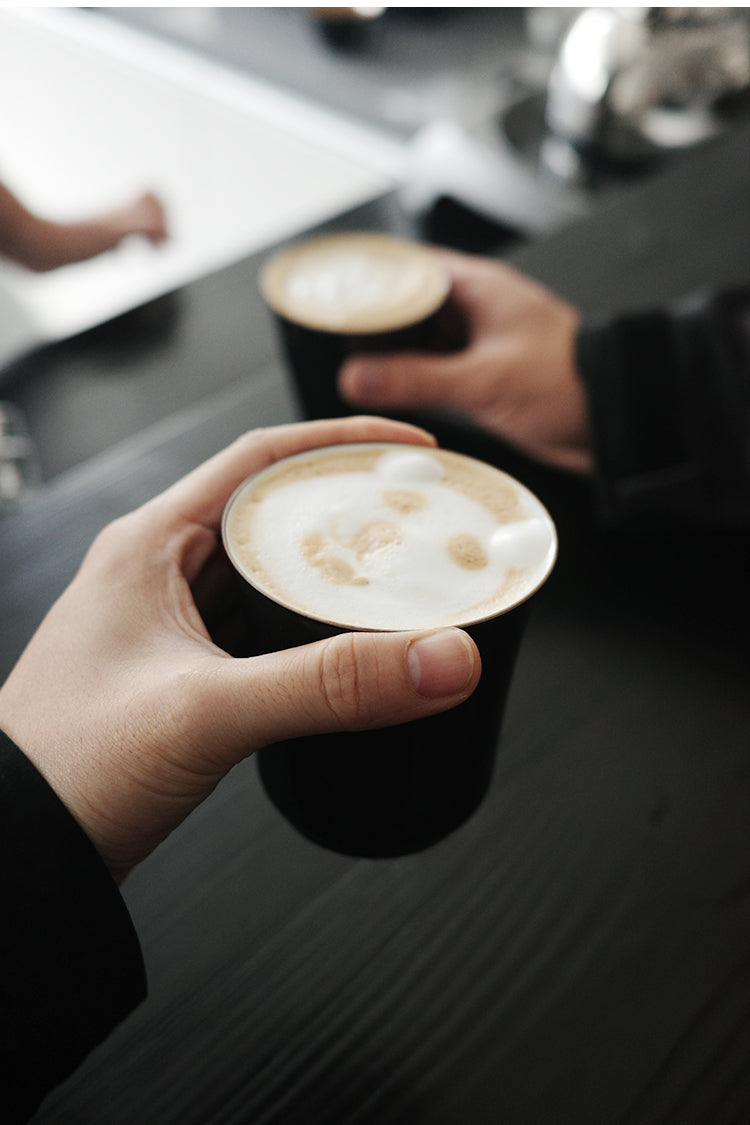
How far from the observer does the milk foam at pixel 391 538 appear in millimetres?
362

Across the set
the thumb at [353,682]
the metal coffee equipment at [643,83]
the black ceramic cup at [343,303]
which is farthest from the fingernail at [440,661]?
the metal coffee equipment at [643,83]

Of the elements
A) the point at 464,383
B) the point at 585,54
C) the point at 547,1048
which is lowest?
the point at 547,1048

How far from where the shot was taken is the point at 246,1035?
1.26 ft

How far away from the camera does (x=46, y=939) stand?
36 cm

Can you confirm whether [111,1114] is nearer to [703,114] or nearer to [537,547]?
[537,547]

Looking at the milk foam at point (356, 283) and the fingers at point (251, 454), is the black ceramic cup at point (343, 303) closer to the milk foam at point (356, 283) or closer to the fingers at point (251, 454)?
the milk foam at point (356, 283)

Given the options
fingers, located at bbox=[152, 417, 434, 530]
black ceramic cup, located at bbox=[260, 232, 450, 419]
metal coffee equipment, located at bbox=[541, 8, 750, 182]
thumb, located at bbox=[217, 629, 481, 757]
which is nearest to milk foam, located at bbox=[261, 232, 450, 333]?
black ceramic cup, located at bbox=[260, 232, 450, 419]

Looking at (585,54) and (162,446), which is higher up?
(585,54)

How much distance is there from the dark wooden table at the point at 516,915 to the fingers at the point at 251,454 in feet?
0.44

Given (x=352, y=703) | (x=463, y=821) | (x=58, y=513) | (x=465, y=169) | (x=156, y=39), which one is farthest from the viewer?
(x=156, y=39)

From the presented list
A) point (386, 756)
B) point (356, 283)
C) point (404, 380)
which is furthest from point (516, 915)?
point (356, 283)

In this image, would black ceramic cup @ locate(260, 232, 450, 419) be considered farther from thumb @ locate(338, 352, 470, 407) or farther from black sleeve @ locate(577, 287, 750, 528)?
black sleeve @ locate(577, 287, 750, 528)

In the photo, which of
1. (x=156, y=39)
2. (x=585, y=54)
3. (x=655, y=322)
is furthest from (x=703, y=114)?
(x=156, y=39)

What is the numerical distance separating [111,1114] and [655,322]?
62 centimetres
